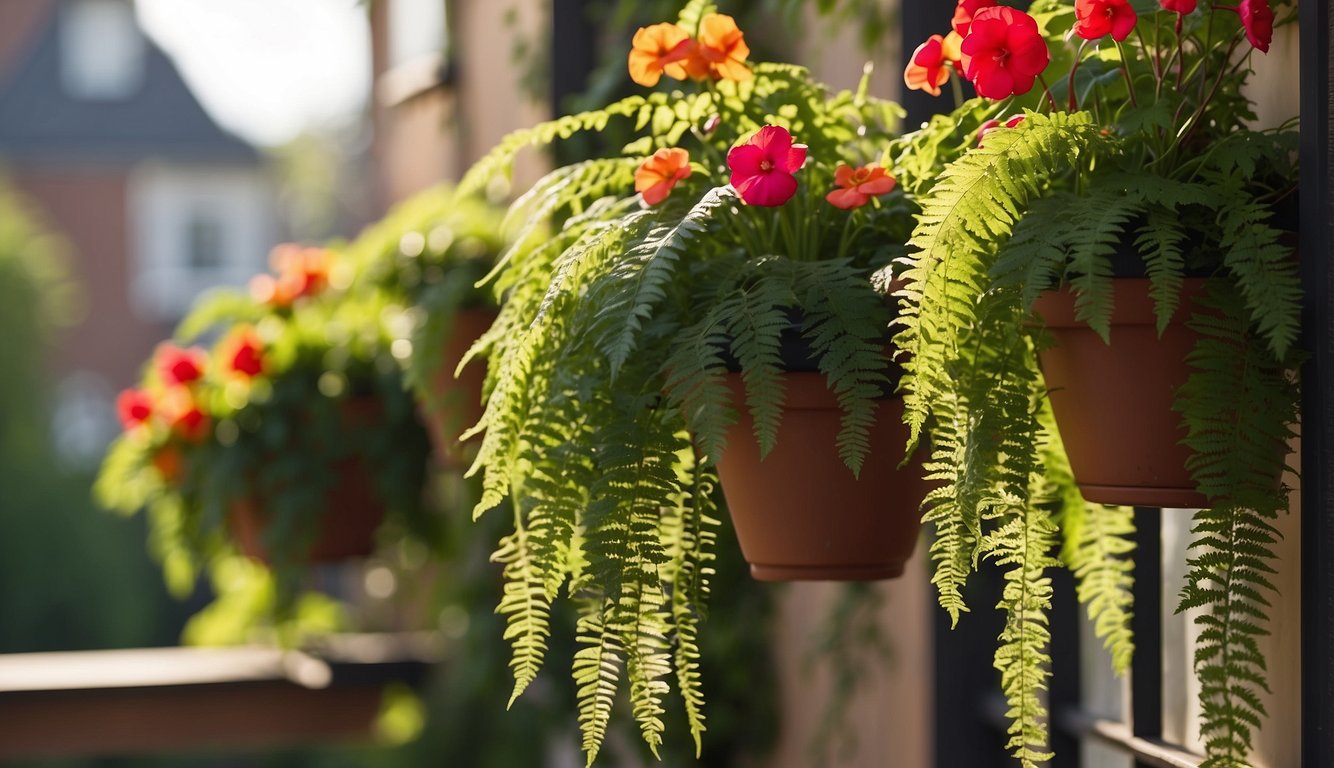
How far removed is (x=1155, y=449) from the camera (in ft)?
3.80

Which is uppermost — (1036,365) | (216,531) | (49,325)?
(49,325)

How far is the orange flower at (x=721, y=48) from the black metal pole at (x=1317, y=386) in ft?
1.57

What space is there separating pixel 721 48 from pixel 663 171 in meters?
0.14

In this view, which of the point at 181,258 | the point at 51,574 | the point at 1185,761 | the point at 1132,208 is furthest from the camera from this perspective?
the point at 181,258

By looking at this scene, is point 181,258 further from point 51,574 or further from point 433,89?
point 433,89

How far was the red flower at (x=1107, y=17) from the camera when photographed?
1113 mm

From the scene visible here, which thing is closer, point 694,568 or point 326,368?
point 694,568

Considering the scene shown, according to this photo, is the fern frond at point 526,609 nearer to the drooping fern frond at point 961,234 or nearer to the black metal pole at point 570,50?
the drooping fern frond at point 961,234

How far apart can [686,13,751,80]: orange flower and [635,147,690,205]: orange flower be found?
0.31 feet

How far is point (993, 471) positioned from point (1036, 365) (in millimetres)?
159

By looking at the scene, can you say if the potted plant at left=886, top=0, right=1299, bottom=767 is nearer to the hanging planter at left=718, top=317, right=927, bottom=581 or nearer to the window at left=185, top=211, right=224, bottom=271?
the hanging planter at left=718, top=317, right=927, bottom=581

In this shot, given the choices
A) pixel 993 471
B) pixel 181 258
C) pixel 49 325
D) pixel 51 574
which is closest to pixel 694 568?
pixel 993 471

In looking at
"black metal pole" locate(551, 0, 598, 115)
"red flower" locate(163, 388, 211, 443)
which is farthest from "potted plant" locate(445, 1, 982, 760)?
"red flower" locate(163, 388, 211, 443)

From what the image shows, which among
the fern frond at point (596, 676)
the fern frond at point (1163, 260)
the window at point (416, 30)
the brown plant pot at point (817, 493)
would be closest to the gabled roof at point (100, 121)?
the window at point (416, 30)
